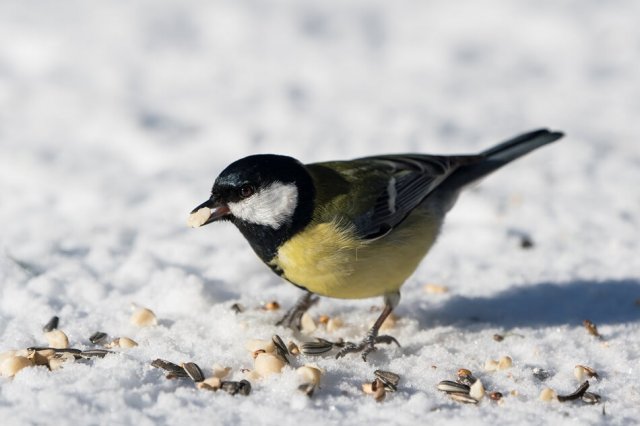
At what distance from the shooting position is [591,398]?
3275 millimetres

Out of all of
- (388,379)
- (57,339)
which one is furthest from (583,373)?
(57,339)

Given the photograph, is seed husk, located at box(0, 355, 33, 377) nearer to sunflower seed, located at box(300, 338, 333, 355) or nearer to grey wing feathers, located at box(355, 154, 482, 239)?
sunflower seed, located at box(300, 338, 333, 355)

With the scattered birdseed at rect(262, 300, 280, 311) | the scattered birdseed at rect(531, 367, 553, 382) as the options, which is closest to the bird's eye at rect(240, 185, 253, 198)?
the scattered birdseed at rect(262, 300, 280, 311)

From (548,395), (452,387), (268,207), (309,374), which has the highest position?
(268,207)

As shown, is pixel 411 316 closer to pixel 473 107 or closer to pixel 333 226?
pixel 333 226

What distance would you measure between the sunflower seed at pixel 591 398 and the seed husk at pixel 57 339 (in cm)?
212

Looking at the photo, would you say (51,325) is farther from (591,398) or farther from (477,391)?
(591,398)

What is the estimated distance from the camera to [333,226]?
367 centimetres

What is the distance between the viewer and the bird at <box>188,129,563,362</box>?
3553mm

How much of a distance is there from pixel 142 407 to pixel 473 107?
473 cm

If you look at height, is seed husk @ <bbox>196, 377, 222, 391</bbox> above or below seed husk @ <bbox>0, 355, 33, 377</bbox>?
below

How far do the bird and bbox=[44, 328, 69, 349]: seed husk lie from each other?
726 millimetres

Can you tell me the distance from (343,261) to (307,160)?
8.44 ft

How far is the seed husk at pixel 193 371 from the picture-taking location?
3273 millimetres
